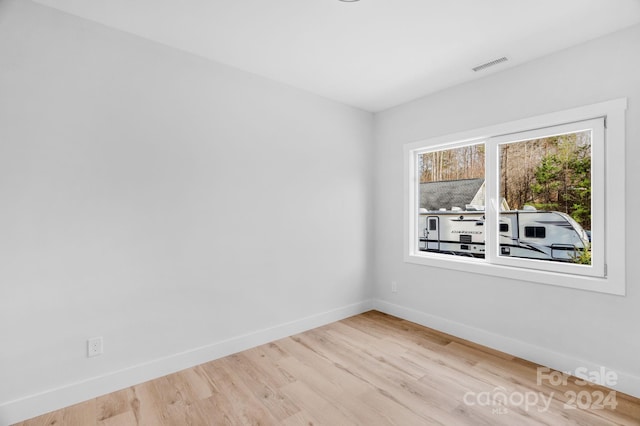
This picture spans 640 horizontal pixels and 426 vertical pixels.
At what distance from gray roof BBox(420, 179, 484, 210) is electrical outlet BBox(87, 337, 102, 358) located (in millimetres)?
3271

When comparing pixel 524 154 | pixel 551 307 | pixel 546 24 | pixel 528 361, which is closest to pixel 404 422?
pixel 528 361

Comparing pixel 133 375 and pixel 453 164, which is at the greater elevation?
pixel 453 164

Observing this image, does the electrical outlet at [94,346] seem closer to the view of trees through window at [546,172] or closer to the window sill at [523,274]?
the window sill at [523,274]

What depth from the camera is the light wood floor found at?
187cm

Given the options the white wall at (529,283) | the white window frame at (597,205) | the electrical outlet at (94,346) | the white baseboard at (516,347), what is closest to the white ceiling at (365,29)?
the white wall at (529,283)

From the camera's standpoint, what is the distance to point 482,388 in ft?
7.14

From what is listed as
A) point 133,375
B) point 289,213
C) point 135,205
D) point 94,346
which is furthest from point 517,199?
point 94,346

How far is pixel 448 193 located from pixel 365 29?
195cm

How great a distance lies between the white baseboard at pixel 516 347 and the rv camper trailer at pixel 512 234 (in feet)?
2.41

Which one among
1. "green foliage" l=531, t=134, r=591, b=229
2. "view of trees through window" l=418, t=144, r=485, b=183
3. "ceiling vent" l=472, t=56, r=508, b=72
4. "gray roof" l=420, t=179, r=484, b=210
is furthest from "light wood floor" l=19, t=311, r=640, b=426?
"ceiling vent" l=472, t=56, r=508, b=72

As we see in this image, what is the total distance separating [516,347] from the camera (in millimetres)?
2629

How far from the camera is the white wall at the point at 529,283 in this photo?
212 centimetres

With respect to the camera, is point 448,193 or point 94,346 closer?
point 94,346

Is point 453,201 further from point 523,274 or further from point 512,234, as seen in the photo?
point 523,274
